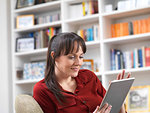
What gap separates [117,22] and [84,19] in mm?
444

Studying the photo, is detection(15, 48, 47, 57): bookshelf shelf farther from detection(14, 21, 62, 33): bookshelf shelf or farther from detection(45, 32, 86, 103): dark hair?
detection(45, 32, 86, 103): dark hair

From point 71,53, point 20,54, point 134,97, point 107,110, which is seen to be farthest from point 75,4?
point 107,110

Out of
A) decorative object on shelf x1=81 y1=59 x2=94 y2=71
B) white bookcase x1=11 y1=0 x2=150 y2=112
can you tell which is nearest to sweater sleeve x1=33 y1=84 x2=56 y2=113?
white bookcase x1=11 y1=0 x2=150 y2=112

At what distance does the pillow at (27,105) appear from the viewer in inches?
65.0

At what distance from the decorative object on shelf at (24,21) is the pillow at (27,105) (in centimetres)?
228

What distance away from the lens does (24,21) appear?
389cm

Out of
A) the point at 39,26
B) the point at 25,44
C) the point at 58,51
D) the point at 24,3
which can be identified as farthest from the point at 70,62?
the point at 24,3

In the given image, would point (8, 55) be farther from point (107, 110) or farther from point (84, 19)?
point (107, 110)

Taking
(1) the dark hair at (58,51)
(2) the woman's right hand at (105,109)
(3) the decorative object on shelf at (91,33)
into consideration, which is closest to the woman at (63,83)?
(1) the dark hair at (58,51)

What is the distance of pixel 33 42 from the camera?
382 cm

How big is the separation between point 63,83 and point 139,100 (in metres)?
1.57

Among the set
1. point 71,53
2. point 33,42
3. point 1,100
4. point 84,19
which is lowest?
point 1,100

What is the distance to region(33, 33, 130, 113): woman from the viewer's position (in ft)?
5.69

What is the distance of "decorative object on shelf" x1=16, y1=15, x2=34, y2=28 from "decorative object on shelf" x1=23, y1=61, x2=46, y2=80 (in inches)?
22.0
